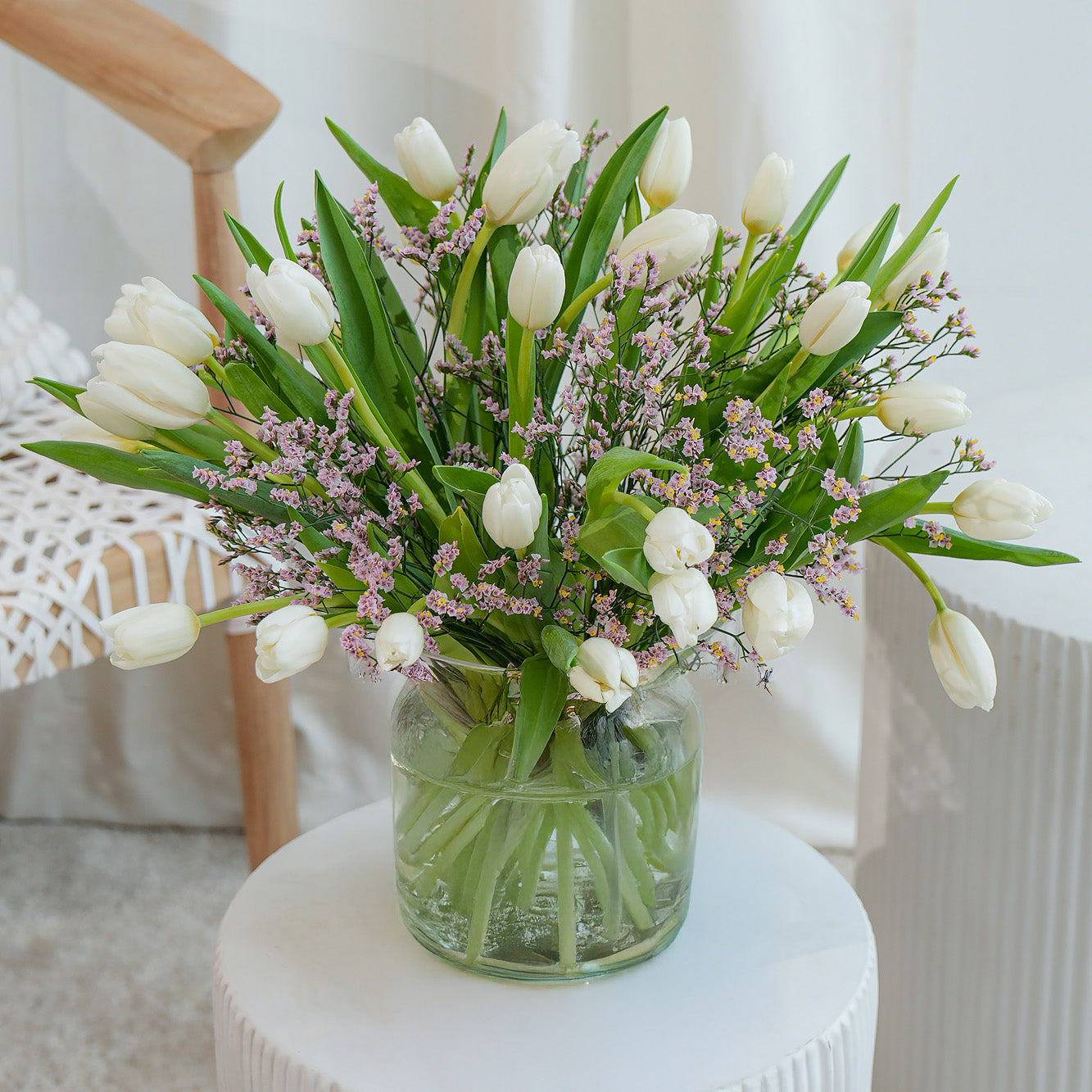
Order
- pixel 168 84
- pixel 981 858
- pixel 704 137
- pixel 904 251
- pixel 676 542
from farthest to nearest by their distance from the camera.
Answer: pixel 704 137
pixel 168 84
pixel 981 858
pixel 904 251
pixel 676 542

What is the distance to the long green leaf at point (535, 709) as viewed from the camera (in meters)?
0.50

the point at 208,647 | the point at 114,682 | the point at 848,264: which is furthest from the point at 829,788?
the point at 848,264

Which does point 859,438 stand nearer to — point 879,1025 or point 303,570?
point 303,570

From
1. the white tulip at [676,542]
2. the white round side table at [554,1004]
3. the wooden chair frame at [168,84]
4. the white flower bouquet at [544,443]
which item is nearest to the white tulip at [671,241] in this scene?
the white flower bouquet at [544,443]

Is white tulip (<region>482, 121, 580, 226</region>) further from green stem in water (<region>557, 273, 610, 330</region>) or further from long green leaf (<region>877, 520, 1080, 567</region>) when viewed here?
long green leaf (<region>877, 520, 1080, 567</region>)

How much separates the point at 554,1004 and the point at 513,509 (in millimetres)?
Result: 284

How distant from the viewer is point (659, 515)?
0.43 meters

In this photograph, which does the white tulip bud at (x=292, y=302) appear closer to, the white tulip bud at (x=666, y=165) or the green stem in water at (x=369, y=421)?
the green stem in water at (x=369, y=421)

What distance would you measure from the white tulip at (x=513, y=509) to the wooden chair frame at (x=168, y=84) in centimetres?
72

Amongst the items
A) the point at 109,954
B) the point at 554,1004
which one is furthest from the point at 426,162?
the point at 109,954

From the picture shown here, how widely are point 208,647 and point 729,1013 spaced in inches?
41.8

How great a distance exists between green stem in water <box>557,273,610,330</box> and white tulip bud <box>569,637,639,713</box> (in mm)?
135

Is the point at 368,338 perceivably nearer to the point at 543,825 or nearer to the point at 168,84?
the point at 543,825

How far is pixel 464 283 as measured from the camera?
1.76 ft
